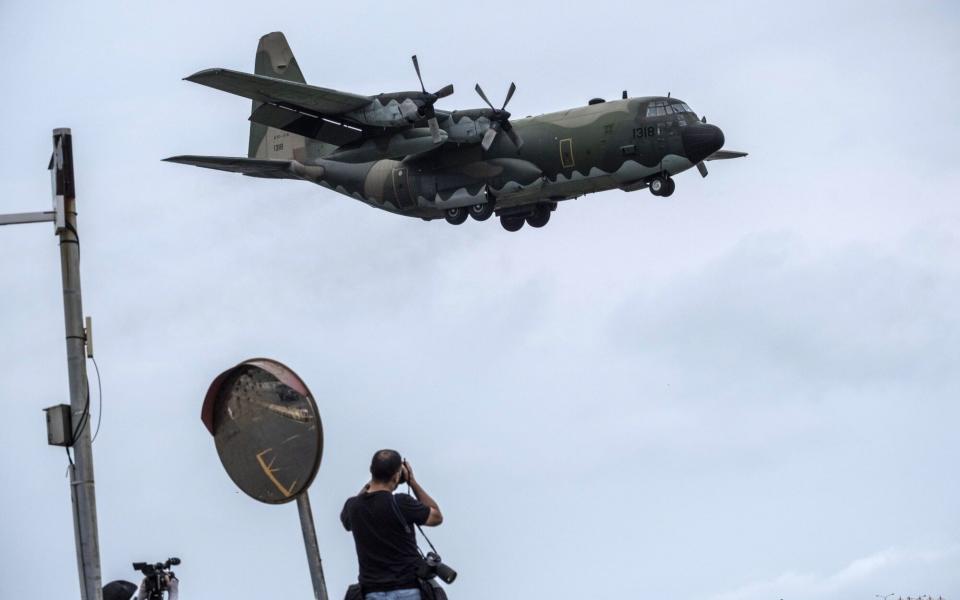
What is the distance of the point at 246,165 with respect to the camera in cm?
5172

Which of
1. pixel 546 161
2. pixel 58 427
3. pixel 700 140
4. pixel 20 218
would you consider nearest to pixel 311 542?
pixel 58 427

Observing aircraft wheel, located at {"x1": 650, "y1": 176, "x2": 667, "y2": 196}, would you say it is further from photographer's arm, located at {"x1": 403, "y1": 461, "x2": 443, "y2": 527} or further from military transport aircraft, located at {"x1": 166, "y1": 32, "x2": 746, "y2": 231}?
photographer's arm, located at {"x1": 403, "y1": 461, "x2": 443, "y2": 527}

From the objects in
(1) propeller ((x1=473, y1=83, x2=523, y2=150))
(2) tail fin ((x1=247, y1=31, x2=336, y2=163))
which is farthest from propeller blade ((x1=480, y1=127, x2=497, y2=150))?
(2) tail fin ((x1=247, y1=31, x2=336, y2=163))

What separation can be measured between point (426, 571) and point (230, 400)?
2.09 meters

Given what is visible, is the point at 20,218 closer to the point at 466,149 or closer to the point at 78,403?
the point at 78,403

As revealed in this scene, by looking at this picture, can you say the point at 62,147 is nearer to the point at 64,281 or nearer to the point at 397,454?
the point at 64,281

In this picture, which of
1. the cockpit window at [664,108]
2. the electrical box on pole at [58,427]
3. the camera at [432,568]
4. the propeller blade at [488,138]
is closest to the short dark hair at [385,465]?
the camera at [432,568]

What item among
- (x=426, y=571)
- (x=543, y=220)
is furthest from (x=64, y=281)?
(x=543, y=220)

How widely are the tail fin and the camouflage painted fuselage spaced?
13.3 feet

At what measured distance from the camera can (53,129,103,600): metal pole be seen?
1238 cm

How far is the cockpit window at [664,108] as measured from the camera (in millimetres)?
46031

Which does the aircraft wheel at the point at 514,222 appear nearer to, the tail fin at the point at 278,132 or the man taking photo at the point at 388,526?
the tail fin at the point at 278,132

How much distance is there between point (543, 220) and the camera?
50.0 meters

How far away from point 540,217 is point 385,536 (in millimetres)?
38954
